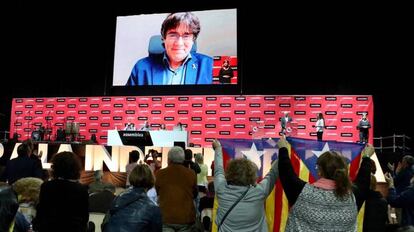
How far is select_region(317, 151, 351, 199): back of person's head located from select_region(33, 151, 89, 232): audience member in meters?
1.61

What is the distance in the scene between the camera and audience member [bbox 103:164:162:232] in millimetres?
3109

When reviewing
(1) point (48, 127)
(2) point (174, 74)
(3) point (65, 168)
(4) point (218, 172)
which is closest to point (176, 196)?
(4) point (218, 172)

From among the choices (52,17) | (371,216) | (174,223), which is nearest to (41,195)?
(174,223)

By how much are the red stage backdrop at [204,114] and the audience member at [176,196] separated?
515 inches

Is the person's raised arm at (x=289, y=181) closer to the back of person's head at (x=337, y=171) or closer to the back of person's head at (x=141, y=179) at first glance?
the back of person's head at (x=337, y=171)

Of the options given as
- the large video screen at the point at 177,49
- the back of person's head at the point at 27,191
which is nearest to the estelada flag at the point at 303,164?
the back of person's head at the point at 27,191

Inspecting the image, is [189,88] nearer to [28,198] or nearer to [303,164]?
[303,164]

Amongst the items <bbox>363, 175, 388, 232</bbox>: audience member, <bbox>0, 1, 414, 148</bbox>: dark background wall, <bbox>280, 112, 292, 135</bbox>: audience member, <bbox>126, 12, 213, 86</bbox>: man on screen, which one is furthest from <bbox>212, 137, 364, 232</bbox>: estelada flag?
<bbox>126, 12, 213, 86</bbox>: man on screen

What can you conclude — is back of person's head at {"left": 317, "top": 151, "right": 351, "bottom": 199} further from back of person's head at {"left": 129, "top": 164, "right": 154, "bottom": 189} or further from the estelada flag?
back of person's head at {"left": 129, "top": 164, "right": 154, "bottom": 189}

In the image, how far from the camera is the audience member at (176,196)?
4020 millimetres

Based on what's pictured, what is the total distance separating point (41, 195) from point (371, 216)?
2.68m

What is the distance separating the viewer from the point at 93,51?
20.9 metres

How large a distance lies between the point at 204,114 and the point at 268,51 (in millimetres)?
3686

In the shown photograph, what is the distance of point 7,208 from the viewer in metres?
3.04
